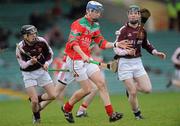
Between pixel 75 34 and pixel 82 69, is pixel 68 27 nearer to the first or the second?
pixel 82 69

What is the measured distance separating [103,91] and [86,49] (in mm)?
1049

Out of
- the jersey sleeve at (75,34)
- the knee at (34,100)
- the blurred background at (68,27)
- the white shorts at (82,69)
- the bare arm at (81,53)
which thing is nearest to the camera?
the bare arm at (81,53)

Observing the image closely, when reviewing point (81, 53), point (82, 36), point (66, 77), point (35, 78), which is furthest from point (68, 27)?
point (81, 53)

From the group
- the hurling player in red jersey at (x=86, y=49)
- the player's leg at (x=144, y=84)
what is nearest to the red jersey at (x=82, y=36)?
the hurling player in red jersey at (x=86, y=49)

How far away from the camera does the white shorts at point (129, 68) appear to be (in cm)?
1598

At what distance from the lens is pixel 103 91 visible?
1525 cm

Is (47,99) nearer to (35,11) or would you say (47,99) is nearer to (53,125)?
(53,125)

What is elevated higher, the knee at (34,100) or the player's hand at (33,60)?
the player's hand at (33,60)

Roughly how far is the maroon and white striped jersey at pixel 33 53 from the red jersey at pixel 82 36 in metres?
0.59

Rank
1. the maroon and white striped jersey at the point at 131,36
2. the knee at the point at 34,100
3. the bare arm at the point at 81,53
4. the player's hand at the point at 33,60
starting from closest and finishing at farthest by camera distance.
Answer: the bare arm at the point at 81,53
the player's hand at the point at 33,60
the maroon and white striped jersey at the point at 131,36
the knee at the point at 34,100

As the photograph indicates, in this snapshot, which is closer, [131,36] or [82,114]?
[131,36]

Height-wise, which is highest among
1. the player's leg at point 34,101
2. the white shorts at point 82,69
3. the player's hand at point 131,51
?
the player's hand at point 131,51

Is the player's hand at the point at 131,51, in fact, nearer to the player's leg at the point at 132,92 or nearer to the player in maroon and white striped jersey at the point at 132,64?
the player in maroon and white striped jersey at the point at 132,64

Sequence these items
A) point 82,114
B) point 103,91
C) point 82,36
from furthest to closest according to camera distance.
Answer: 1. point 82,114
2. point 82,36
3. point 103,91
